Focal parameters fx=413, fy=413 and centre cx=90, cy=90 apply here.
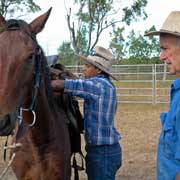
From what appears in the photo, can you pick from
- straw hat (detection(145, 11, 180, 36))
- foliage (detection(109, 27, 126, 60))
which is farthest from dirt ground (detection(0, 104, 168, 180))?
foliage (detection(109, 27, 126, 60))

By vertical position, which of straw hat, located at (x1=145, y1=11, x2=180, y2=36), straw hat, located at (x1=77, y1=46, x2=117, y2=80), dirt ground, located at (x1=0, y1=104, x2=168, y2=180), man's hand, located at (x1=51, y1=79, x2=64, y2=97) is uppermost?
straw hat, located at (x1=145, y1=11, x2=180, y2=36)

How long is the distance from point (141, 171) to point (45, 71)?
336 cm

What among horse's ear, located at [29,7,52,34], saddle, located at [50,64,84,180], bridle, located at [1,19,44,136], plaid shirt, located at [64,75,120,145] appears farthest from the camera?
saddle, located at [50,64,84,180]

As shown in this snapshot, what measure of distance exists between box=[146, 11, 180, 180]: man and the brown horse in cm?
108

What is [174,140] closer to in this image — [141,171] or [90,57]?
[90,57]

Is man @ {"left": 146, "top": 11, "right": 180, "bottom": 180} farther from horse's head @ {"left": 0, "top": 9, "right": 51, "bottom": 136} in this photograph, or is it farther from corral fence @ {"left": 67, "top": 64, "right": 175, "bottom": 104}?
→ corral fence @ {"left": 67, "top": 64, "right": 175, "bottom": 104}

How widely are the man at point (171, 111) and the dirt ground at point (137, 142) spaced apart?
3.81 m

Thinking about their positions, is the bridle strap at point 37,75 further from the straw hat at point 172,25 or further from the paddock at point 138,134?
the paddock at point 138,134

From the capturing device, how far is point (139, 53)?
150 feet

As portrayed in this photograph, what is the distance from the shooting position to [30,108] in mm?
3049

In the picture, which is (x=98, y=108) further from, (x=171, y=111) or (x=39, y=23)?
(x=171, y=111)

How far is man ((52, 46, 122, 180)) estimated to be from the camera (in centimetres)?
340

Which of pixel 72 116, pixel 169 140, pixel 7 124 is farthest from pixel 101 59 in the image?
pixel 169 140

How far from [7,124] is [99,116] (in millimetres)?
1014
